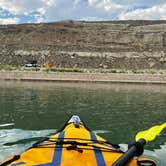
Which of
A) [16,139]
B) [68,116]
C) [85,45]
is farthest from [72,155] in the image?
[85,45]

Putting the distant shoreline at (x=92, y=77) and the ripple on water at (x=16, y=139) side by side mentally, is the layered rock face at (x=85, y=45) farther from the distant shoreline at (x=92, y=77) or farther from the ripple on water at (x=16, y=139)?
the ripple on water at (x=16, y=139)

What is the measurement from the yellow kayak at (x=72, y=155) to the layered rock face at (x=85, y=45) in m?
62.1

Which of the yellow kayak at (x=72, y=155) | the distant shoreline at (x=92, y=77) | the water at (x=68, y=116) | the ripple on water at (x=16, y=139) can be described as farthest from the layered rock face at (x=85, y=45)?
the yellow kayak at (x=72, y=155)

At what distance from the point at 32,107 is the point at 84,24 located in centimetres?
7287

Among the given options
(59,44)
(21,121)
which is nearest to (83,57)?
(59,44)

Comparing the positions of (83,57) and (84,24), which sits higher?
(84,24)

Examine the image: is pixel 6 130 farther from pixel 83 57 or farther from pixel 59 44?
pixel 59 44

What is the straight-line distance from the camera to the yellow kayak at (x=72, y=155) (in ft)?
19.7

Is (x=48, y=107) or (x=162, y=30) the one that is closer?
(x=48, y=107)

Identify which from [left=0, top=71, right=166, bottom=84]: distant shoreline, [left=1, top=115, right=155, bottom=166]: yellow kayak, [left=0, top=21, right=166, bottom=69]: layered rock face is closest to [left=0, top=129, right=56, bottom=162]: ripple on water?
[left=1, top=115, right=155, bottom=166]: yellow kayak

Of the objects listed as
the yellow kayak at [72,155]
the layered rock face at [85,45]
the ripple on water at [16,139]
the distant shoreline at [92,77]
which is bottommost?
the ripple on water at [16,139]

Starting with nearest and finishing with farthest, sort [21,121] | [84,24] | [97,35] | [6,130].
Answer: [6,130] → [21,121] → [97,35] → [84,24]

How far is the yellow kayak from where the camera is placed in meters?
6.00

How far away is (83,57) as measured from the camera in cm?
7244
